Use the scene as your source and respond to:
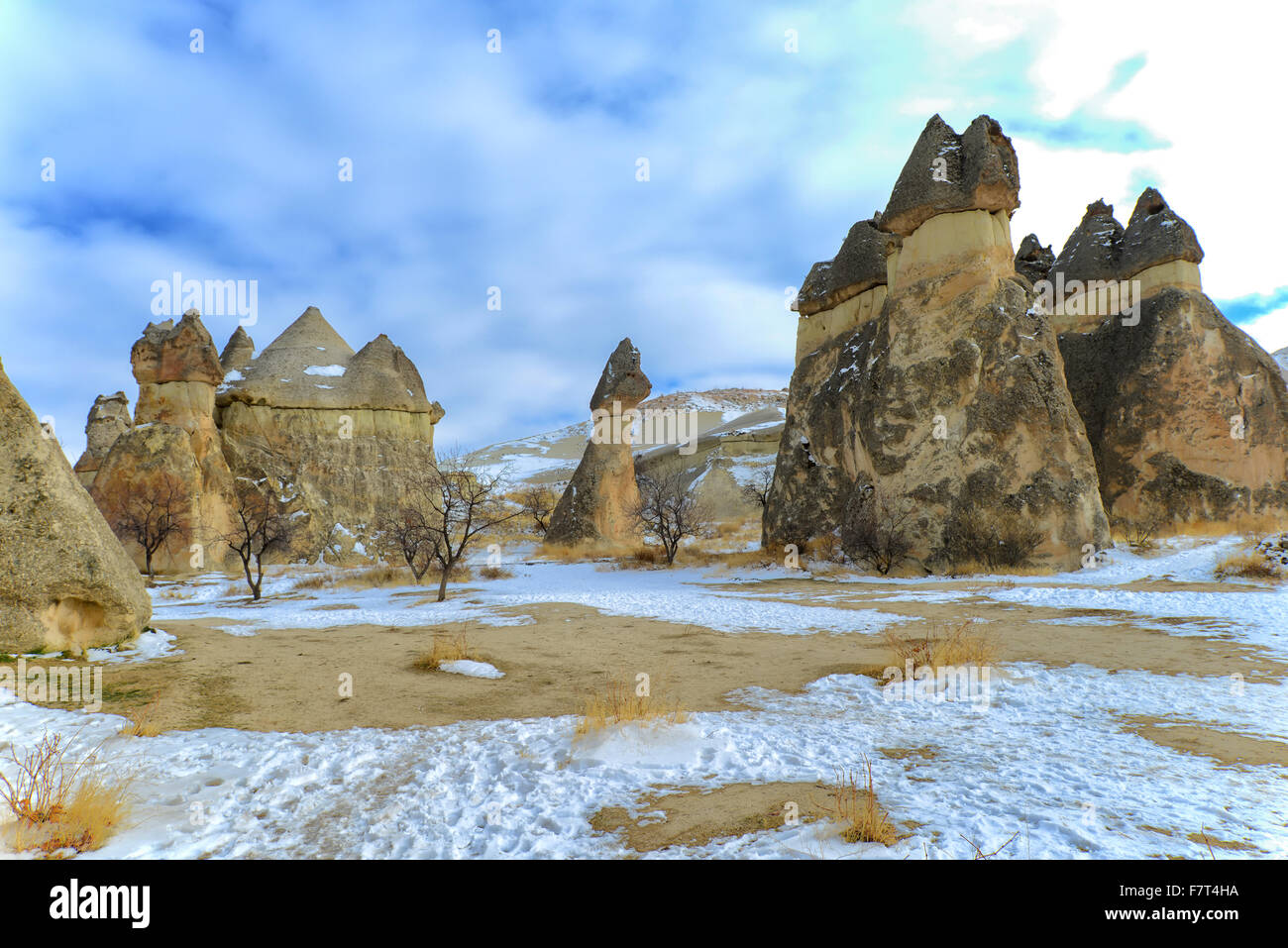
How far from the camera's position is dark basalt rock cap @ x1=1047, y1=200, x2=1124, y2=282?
2092 centimetres

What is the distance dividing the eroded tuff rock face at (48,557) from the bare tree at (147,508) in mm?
14791

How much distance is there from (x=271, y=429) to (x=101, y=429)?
31.9 ft

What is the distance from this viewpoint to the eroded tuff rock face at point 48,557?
5.41 m

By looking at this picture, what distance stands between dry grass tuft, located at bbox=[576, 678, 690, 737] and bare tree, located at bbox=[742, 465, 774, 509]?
92.9 feet

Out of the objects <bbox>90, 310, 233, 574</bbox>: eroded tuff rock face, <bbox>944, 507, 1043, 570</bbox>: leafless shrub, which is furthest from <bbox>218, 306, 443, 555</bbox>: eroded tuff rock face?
<bbox>944, 507, 1043, 570</bbox>: leafless shrub

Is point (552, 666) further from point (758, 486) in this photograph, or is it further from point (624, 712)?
point (758, 486)

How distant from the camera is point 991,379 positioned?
581 inches

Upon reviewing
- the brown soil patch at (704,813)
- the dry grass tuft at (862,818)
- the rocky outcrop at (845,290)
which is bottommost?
the brown soil patch at (704,813)

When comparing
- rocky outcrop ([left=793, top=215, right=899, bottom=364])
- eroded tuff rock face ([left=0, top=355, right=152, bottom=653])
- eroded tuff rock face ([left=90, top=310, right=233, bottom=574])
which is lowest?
eroded tuff rock face ([left=0, top=355, right=152, bottom=653])

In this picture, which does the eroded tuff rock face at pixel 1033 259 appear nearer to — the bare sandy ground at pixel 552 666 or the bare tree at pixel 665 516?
the bare tree at pixel 665 516

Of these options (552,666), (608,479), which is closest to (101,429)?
(608,479)

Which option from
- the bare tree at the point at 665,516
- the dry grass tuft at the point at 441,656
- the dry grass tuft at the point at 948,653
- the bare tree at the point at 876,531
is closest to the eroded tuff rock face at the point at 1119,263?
the bare tree at the point at 876,531

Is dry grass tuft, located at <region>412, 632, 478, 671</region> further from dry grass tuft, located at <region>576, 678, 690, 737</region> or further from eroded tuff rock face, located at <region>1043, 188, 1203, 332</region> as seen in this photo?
eroded tuff rock face, located at <region>1043, 188, 1203, 332</region>
